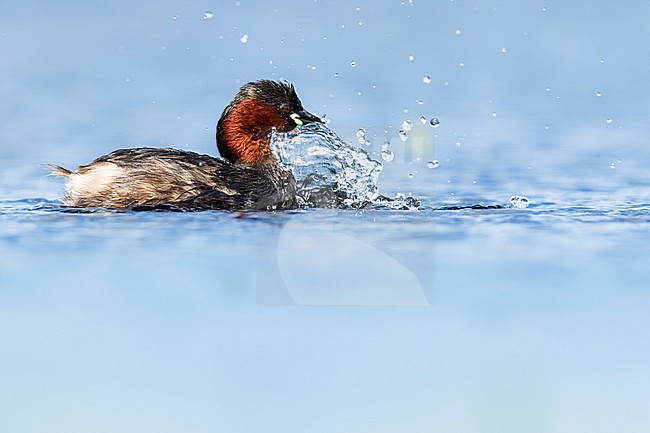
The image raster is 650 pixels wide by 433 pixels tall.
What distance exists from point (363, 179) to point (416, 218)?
0.90 m

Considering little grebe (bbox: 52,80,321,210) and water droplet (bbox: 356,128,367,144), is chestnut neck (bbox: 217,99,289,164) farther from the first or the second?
water droplet (bbox: 356,128,367,144)

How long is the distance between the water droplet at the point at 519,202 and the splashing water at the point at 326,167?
93 cm

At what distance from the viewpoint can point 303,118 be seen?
9.08 metres

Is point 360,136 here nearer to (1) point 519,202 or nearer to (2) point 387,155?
(2) point 387,155

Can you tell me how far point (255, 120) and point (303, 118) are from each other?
0.36m

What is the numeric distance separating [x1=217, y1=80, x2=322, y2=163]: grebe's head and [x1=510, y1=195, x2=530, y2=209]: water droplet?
1.64 meters

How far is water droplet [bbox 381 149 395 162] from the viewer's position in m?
9.07

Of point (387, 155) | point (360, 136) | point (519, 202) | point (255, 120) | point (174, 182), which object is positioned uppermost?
point (255, 120)

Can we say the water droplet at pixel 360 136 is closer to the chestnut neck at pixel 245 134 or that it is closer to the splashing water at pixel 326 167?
the splashing water at pixel 326 167

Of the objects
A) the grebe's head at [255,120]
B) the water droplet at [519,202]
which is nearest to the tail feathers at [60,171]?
the grebe's head at [255,120]

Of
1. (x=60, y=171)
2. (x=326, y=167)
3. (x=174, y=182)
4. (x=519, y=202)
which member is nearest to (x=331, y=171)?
(x=326, y=167)

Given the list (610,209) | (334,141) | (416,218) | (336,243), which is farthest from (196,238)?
(610,209)

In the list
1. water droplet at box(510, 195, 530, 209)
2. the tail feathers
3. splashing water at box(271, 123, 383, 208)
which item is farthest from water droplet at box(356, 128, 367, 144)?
the tail feathers

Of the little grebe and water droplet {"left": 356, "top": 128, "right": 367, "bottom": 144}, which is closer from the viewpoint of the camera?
the little grebe
